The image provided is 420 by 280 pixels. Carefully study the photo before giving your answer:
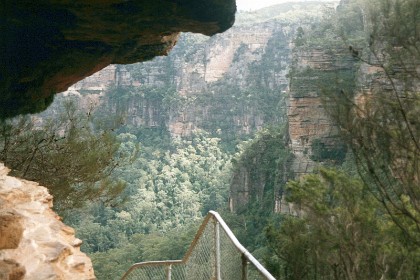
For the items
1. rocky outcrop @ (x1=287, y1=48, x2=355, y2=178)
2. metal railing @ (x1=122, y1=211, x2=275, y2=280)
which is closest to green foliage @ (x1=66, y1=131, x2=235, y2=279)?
rocky outcrop @ (x1=287, y1=48, x2=355, y2=178)

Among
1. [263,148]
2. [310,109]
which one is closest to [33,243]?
[310,109]

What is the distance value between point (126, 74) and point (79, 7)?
64022 millimetres

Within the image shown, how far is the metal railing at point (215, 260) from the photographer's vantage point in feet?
8.12

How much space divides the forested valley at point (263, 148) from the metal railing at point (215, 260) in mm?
2069

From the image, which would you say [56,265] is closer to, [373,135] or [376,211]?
[373,135]

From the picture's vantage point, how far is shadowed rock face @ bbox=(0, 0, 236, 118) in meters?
5.93

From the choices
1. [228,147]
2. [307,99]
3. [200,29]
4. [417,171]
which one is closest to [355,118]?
[417,171]

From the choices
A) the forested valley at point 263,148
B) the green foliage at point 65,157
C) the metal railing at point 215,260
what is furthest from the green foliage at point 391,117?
the green foliage at point 65,157

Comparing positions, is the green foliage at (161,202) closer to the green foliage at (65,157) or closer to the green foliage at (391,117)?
the green foliage at (65,157)

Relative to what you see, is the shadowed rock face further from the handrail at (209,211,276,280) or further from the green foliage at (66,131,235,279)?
the green foliage at (66,131,235,279)

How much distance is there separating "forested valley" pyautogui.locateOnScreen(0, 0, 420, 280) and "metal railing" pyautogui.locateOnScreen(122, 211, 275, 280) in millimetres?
2069

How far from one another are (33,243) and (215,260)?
120cm

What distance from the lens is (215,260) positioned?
3.00m

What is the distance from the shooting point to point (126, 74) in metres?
68.2
